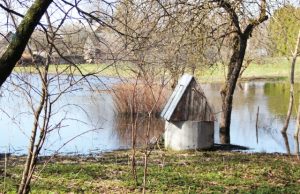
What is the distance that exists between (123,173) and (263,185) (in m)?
2.25

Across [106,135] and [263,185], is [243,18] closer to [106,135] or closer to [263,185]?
[106,135]

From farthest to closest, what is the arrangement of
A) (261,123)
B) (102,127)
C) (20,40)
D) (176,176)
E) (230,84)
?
(261,123)
(102,127)
(230,84)
(176,176)
(20,40)

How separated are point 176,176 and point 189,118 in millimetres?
4570

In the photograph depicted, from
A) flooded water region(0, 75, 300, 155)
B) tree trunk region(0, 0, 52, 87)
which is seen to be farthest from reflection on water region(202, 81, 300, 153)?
tree trunk region(0, 0, 52, 87)

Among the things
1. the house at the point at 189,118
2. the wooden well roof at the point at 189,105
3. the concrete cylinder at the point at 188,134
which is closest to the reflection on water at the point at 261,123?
the concrete cylinder at the point at 188,134

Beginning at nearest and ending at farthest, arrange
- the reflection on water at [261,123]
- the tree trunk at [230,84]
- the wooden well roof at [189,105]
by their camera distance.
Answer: the wooden well roof at [189,105] < the tree trunk at [230,84] < the reflection on water at [261,123]

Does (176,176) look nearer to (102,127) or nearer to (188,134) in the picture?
(188,134)

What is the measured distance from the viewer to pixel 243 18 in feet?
48.0

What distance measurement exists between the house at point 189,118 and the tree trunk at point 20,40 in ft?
27.5

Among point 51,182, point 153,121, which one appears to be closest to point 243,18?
point 153,121

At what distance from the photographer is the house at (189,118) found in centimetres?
1234

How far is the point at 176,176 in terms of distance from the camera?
314 inches

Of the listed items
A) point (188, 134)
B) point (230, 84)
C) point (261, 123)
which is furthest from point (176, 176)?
point (261, 123)

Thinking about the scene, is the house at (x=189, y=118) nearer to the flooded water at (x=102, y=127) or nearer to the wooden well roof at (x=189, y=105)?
the wooden well roof at (x=189, y=105)
